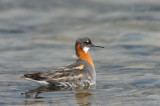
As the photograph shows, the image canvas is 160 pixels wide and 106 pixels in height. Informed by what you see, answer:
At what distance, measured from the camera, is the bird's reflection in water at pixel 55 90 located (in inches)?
366

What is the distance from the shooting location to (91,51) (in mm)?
15750

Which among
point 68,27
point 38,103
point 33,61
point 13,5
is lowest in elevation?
point 38,103

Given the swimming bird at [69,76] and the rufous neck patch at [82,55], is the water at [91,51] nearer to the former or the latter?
the swimming bird at [69,76]

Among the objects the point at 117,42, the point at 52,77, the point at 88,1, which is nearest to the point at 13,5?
the point at 88,1

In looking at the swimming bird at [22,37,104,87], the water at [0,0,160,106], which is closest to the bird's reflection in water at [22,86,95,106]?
the water at [0,0,160,106]

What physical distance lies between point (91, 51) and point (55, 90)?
5.45 m

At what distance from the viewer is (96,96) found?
9781mm

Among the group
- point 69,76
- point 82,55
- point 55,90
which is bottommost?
point 55,90

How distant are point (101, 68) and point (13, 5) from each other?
1072 centimetres

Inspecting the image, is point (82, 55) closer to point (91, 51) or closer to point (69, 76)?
point (69, 76)

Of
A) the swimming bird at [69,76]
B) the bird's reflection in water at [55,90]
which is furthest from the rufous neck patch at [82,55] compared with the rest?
the bird's reflection in water at [55,90]

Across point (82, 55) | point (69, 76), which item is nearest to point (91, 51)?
point (82, 55)

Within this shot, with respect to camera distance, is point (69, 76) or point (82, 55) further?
point (82, 55)

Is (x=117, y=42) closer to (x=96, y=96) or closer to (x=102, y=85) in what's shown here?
(x=102, y=85)
